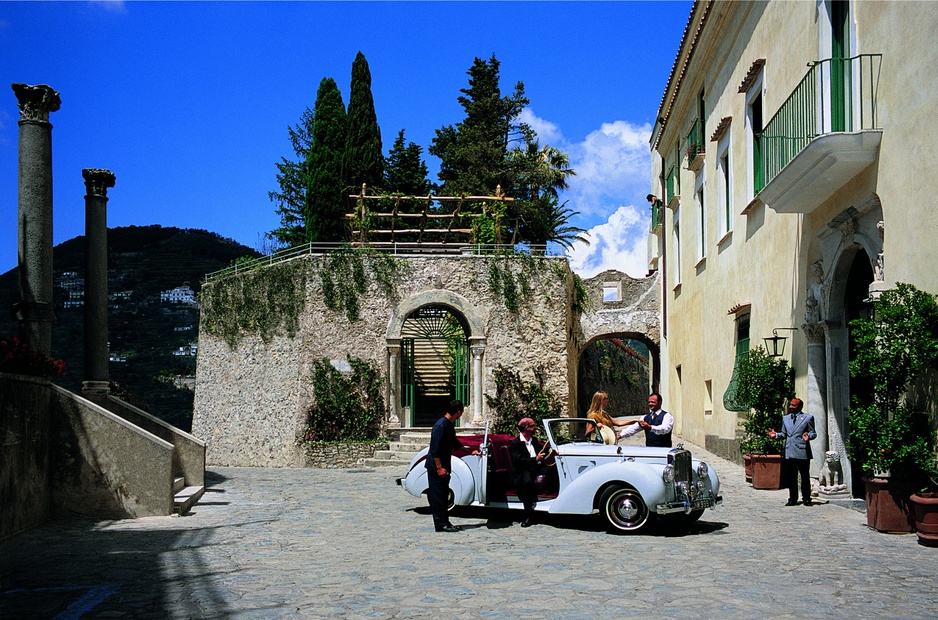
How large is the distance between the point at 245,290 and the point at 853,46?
1665cm

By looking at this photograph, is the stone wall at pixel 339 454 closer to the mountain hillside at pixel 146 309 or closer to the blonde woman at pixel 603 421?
the blonde woman at pixel 603 421

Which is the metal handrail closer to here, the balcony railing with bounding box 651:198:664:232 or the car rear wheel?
the balcony railing with bounding box 651:198:664:232

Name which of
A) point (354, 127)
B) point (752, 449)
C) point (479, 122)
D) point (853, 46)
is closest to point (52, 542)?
point (752, 449)

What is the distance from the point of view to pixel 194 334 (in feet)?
194

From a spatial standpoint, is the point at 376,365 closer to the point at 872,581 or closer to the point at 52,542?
the point at 52,542

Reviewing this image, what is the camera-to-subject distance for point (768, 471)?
42.7ft

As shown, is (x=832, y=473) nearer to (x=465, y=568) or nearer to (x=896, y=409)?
(x=896, y=409)

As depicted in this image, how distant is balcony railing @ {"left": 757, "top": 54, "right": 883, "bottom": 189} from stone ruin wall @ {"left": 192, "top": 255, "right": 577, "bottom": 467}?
412 inches

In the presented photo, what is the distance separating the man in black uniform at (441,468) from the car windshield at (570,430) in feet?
4.04

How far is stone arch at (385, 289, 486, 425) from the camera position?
2147cm

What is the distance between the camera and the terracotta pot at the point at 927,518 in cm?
789

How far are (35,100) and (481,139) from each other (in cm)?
3272


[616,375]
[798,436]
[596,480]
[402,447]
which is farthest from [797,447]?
[616,375]

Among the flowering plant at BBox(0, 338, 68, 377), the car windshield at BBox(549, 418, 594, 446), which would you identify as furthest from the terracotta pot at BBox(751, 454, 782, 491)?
the flowering plant at BBox(0, 338, 68, 377)
